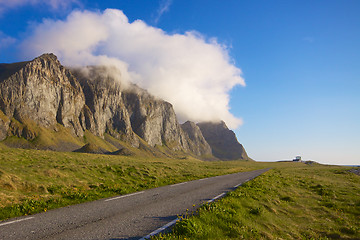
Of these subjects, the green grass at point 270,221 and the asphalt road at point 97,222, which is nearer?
the asphalt road at point 97,222

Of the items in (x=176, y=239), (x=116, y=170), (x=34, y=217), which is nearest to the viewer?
(x=176, y=239)

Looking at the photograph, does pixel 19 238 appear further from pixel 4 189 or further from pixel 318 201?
pixel 318 201

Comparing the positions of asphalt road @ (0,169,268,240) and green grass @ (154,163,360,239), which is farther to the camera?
green grass @ (154,163,360,239)

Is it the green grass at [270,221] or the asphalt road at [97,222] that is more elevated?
the green grass at [270,221]

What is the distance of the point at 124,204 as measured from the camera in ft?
38.3

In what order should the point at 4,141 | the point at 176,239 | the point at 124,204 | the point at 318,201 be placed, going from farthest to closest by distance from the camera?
the point at 4,141 → the point at 318,201 → the point at 124,204 → the point at 176,239

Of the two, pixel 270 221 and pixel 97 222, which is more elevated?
pixel 270 221

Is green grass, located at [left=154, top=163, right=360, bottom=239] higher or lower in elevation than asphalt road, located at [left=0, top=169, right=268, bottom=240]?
higher

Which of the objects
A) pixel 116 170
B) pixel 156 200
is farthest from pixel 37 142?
pixel 156 200

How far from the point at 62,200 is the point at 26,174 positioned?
7.12 metres

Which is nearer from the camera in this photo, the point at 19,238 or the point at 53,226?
the point at 19,238

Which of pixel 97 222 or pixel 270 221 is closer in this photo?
pixel 97 222

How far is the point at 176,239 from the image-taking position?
21.0 feet

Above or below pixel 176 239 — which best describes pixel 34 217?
below
